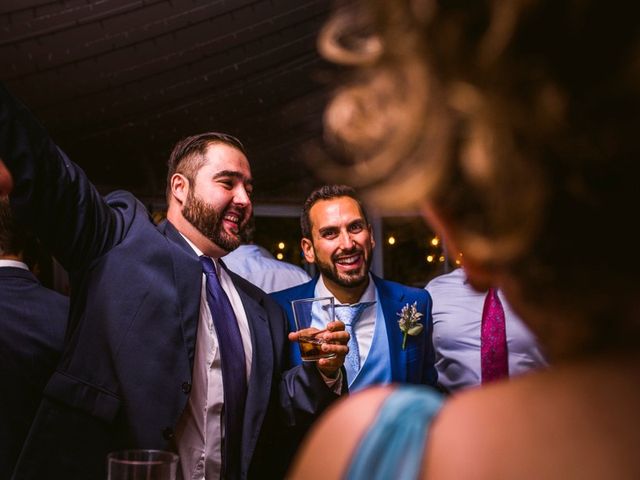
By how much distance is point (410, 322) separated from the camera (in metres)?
2.86

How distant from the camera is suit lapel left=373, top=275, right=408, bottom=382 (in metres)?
→ 2.81

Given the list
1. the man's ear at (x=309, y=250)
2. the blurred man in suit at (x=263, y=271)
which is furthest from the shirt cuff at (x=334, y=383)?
the blurred man in suit at (x=263, y=271)

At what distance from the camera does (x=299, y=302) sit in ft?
6.48

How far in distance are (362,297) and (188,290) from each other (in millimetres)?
1318

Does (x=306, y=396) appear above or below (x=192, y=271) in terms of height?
below

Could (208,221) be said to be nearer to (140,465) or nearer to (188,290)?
(188,290)

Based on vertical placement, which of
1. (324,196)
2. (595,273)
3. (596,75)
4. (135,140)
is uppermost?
(135,140)

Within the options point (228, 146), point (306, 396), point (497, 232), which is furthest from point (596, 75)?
point (228, 146)

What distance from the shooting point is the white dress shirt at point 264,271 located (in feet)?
12.7

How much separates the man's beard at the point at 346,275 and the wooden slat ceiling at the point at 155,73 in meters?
0.89

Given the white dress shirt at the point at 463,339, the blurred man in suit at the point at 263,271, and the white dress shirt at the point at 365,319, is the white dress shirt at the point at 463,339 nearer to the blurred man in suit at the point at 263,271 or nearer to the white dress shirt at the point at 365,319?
the white dress shirt at the point at 365,319

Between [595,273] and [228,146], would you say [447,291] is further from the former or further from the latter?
[595,273]

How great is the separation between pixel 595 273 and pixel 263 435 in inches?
67.2

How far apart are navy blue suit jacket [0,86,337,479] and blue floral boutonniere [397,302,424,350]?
0.99 meters
